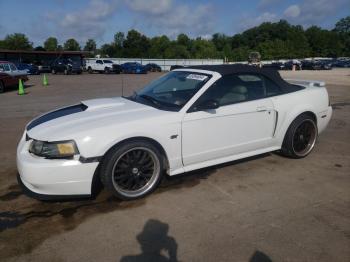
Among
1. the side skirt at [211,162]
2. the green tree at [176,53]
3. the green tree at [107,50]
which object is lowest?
the side skirt at [211,162]

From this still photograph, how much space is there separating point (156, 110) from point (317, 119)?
9.36ft

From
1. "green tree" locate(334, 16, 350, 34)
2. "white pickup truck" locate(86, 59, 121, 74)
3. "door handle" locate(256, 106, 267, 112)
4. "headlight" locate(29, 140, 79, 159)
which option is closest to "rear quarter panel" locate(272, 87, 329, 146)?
"door handle" locate(256, 106, 267, 112)

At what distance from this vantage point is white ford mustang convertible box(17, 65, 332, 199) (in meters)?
3.53

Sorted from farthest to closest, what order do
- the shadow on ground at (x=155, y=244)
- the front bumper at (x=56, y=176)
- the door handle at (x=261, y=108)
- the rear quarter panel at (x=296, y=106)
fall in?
the rear quarter panel at (x=296, y=106) < the door handle at (x=261, y=108) < the front bumper at (x=56, y=176) < the shadow on ground at (x=155, y=244)

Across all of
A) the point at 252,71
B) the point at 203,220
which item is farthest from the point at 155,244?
the point at 252,71

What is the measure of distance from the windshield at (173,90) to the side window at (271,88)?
1012 mm

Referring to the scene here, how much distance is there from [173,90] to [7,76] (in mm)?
15018

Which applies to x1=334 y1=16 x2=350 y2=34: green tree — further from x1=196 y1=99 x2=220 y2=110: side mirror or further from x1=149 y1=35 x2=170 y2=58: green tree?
x1=196 y1=99 x2=220 y2=110: side mirror

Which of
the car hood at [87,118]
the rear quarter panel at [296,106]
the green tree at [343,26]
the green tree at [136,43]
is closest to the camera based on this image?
the car hood at [87,118]

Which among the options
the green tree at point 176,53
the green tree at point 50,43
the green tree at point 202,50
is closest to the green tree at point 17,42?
the green tree at point 50,43

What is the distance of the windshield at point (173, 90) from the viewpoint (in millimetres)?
4246

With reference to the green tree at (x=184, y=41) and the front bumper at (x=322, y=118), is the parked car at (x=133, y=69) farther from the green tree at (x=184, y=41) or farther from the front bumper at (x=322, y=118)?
the green tree at (x=184, y=41)

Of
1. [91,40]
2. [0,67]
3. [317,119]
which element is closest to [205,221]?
[317,119]

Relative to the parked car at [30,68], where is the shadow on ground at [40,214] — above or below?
below
